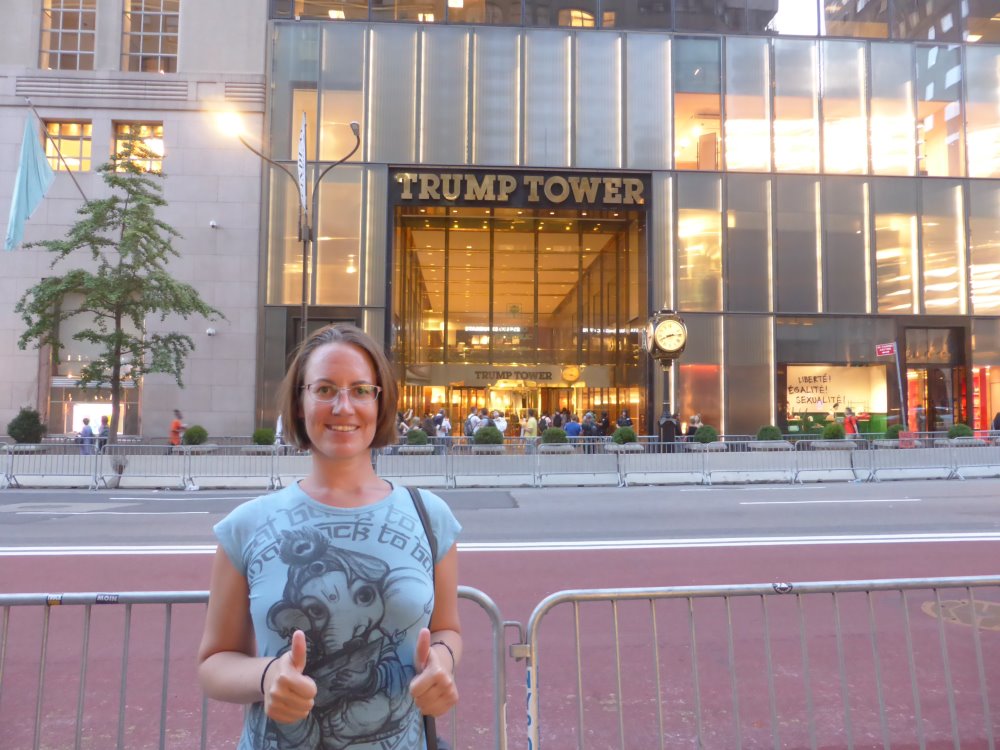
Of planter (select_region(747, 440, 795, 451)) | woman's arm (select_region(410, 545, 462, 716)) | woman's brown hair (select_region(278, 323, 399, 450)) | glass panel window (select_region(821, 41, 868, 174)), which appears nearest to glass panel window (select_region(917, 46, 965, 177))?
glass panel window (select_region(821, 41, 868, 174))

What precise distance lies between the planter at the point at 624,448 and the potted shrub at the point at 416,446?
496 cm

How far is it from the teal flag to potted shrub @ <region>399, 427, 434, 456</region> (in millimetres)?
13740

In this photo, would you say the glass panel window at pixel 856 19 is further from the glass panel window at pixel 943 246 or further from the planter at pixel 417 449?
the planter at pixel 417 449

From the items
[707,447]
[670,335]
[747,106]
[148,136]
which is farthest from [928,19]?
[148,136]

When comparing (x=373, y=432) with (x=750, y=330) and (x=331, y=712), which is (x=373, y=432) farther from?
(x=750, y=330)

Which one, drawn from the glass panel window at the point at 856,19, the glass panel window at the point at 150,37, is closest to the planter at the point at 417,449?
the glass panel window at the point at 150,37

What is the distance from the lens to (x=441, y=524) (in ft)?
6.27

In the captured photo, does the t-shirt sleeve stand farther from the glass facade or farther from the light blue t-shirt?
the glass facade

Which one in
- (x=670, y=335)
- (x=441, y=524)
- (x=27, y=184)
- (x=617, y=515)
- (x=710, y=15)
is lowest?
(x=617, y=515)

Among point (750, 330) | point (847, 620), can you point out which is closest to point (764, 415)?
point (750, 330)

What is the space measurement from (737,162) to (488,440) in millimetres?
16354

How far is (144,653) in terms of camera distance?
5.40 metres

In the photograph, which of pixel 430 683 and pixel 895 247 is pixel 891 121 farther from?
pixel 430 683

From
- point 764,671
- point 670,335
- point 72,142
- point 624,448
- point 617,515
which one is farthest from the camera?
point 72,142
